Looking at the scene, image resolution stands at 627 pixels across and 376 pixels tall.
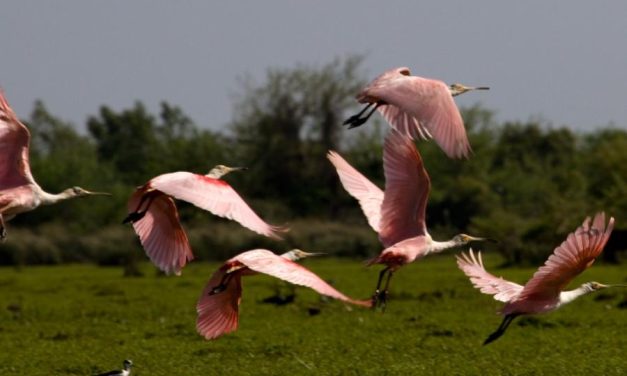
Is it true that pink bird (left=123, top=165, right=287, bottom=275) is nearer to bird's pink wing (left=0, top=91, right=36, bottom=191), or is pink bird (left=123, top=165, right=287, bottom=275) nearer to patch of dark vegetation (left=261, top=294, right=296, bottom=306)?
bird's pink wing (left=0, top=91, right=36, bottom=191)

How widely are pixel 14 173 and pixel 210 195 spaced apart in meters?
1.92

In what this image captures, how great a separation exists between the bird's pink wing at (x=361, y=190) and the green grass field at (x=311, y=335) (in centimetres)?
180

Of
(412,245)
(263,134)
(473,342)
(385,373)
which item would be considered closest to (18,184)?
(412,245)

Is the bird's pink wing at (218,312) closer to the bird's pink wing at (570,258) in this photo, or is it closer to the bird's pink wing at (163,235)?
the bird's pink wing at (163,235)

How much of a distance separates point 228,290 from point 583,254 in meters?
1.92

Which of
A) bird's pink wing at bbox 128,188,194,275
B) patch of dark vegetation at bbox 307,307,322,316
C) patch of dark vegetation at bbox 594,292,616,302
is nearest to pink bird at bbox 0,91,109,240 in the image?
bird's pink wing at bbox 128,188,194,275

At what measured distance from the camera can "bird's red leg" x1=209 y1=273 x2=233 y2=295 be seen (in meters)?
7.84

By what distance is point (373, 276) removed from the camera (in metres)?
24.7

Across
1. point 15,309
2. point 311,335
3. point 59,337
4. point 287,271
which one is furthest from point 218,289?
point 15,309

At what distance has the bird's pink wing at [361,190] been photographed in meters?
9.53

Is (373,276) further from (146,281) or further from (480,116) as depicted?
(480,116)

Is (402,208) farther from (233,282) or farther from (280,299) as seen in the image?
(280,299)

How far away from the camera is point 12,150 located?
341 inches

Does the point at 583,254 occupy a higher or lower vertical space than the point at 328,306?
higher
